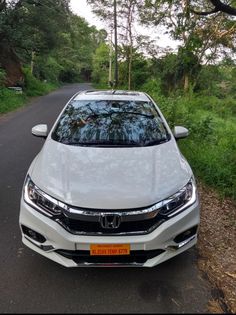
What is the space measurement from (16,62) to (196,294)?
82.0ft

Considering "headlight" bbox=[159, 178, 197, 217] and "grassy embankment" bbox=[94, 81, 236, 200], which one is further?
"grassy embankment" bbox=[94, 81, 236, 200]

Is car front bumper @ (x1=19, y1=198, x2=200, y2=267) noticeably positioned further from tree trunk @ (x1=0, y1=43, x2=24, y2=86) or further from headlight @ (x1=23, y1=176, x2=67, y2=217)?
tree trunk @ (x1=0, y1=43, x2=24, y2=86)

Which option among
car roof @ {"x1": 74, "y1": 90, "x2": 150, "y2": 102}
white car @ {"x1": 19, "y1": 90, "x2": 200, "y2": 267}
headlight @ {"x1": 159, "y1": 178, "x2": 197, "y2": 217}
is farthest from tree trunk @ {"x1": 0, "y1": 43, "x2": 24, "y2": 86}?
headlight @ {"x1": 159, "y1": 178, "x2": 197, "y2": 217}

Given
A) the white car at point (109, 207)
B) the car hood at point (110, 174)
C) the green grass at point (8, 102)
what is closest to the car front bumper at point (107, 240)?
the white car at point (109, 207)

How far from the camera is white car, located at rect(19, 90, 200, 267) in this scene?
10.1 feet

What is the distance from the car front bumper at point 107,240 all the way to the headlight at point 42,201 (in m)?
0.05

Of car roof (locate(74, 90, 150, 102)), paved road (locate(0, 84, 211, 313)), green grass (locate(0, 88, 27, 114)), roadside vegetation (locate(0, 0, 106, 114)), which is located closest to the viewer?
paved road (locate(0, 84, 211, 313))

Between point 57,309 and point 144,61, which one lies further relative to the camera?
point 144,61

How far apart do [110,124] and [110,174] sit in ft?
4.32

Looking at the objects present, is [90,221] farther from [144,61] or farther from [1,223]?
[144,61]

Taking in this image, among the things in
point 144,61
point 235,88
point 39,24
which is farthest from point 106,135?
point 235,88

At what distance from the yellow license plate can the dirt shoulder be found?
886 mm

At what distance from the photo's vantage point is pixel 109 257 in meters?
3.13

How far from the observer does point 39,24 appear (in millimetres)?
22516
